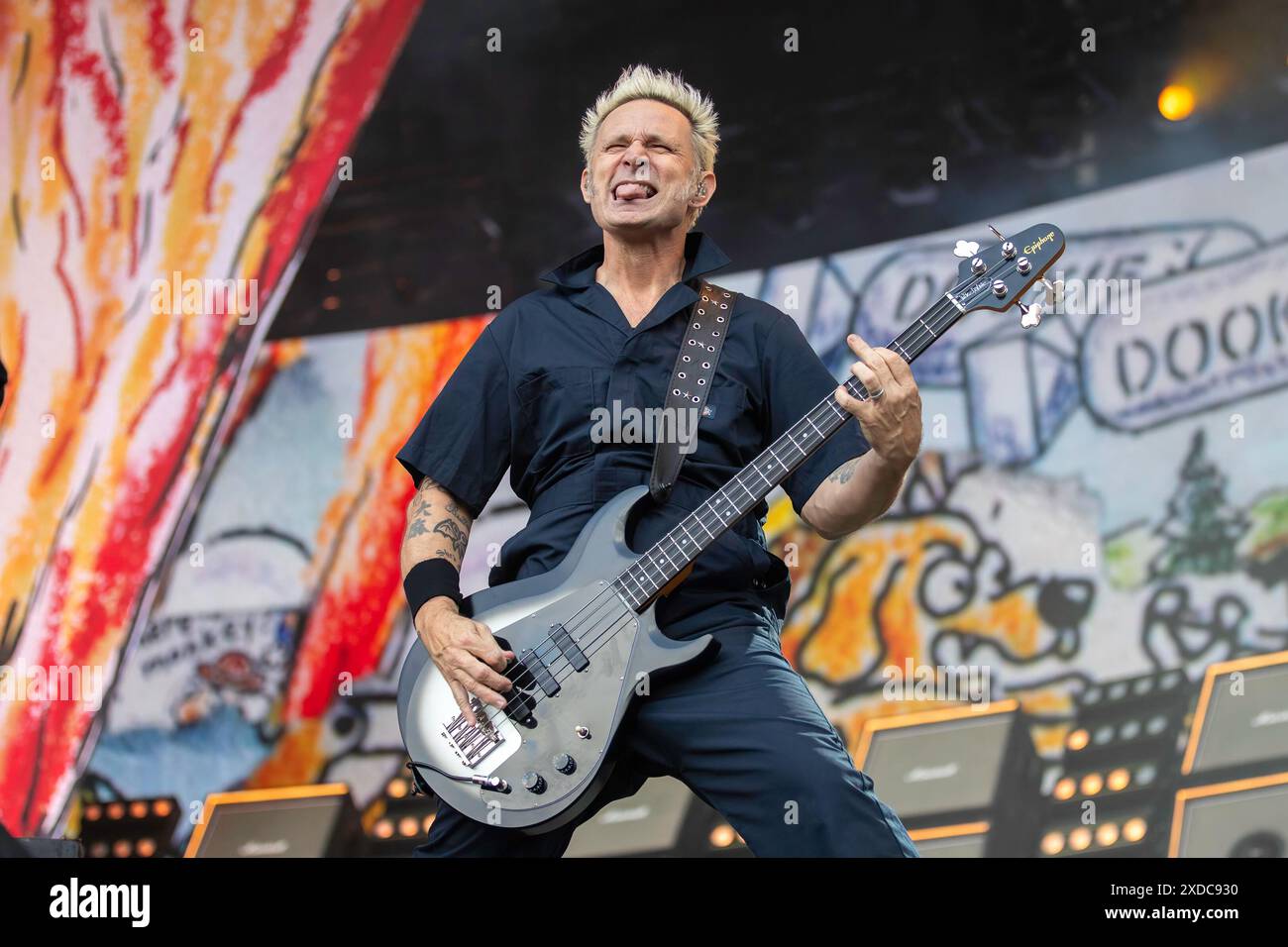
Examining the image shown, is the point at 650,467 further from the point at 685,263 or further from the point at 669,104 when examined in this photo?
the point at 669,104

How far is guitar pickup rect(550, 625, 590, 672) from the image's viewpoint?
280 cm

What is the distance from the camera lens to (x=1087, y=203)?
5.02 m

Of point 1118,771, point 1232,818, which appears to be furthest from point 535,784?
point 1232,818

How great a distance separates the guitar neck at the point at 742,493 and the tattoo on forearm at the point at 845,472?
8cm

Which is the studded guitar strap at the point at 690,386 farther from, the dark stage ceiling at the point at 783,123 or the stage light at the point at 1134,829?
the stage light at the point at 1134,829

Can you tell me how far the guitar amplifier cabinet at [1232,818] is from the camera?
15.3 feet

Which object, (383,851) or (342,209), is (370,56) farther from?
(383,851)

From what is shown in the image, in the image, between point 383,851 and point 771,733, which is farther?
point 383,851

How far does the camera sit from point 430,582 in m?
2.99

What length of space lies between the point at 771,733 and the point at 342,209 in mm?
3181

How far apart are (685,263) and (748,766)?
119 cm

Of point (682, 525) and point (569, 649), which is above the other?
point (682, 525)

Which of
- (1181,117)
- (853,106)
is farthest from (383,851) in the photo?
(1181,117)
